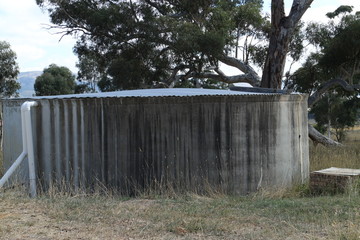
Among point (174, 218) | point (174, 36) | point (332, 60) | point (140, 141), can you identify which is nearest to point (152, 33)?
point (174, 36)

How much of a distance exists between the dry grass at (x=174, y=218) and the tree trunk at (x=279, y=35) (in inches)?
396

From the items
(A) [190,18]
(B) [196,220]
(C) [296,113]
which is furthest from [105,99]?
(A) [190,18]

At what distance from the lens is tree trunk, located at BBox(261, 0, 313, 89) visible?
16266 millimetres

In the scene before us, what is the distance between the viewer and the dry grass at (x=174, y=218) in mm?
4680

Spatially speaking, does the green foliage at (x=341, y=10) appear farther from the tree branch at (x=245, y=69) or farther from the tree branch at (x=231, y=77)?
the tree branch at (x=231, y=77)

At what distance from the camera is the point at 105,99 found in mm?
7773

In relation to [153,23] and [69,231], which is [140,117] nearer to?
[69,231]

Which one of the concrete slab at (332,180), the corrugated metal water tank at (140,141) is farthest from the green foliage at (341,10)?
the corrugated metal water tank at (140,141)

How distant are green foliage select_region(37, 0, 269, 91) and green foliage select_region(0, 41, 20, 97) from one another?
22.8 feet

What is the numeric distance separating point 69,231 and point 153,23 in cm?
1430

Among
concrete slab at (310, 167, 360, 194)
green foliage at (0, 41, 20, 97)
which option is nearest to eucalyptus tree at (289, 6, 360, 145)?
concrete slab at (310, 167, 360, 194)

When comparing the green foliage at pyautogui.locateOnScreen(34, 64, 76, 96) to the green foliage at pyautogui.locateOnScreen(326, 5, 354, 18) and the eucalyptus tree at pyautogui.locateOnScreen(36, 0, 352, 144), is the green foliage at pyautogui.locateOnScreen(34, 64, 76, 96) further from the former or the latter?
the green foliage at pyautogui.locateOnScreen(326, 5, 354, 18)

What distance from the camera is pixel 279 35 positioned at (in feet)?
53.8

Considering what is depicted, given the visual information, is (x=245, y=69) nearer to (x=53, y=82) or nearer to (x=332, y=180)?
(x=332, y=180)
